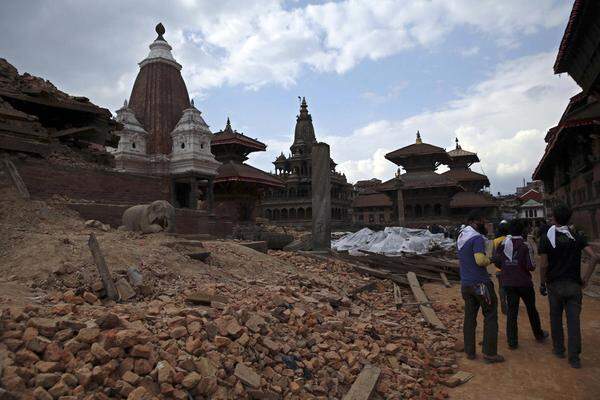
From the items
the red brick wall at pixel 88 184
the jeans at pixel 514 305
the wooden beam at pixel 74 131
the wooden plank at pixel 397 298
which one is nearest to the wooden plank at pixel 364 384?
the jeans at pixel 514 305

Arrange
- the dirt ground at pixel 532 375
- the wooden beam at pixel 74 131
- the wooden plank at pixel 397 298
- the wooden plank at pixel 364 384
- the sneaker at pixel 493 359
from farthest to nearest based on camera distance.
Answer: the wooden beam at pixel 74 131 → the wooden plank at pixel 397 298 → the sneaker at pixel 493 359 → the dirt ground at pixel 532 375 → the wooden plank at pixel 364 384

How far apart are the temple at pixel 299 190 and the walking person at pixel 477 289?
1511 inches

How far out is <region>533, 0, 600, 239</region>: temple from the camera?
30.7ft

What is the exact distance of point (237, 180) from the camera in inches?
1032

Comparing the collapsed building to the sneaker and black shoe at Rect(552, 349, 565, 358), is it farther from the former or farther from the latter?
black shoe at Rect(552, 349, 565, 358)

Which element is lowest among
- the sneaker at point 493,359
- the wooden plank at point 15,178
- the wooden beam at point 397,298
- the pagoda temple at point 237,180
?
the sneaker at point 493,359

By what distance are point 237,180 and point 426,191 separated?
16678mm

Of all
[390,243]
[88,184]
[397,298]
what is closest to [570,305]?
[397,298]

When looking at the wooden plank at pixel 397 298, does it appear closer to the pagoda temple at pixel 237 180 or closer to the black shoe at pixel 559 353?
the black shoe at pixel 559 353

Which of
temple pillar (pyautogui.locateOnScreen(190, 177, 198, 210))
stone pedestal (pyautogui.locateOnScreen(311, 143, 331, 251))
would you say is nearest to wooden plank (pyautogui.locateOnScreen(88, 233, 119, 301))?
stone pedestal (pyautogui.locateOnScreen(311, 143, 331, 251))

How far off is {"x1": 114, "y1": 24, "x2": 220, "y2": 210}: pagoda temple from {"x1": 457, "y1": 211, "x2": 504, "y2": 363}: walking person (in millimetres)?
19367

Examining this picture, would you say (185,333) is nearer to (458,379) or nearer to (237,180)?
(458,379)

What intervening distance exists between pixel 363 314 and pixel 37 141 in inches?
427

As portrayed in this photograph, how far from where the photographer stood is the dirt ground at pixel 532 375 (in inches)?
150
